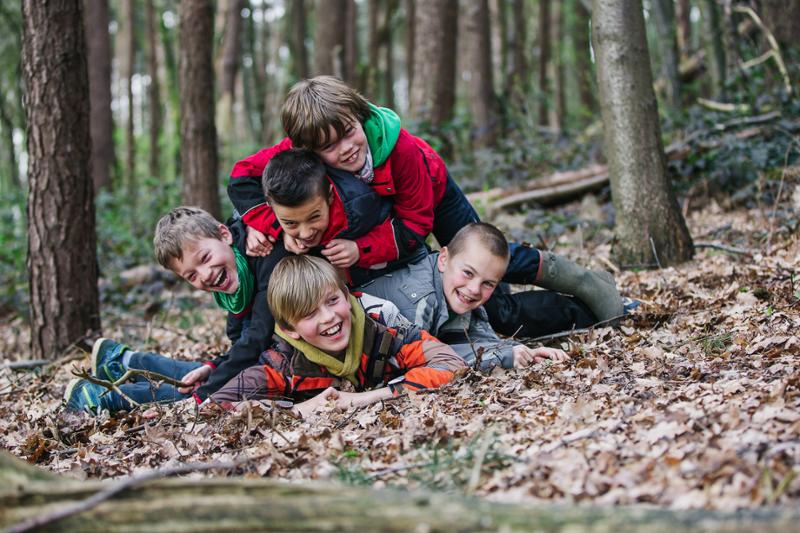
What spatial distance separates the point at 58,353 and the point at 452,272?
3467 mm

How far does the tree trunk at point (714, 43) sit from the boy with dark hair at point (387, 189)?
7.20 meters

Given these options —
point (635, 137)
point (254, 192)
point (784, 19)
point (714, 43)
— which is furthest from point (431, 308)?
point (714, 43)

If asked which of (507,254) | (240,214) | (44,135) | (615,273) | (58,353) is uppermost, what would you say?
(44,135)

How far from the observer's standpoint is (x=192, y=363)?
16.3 feet

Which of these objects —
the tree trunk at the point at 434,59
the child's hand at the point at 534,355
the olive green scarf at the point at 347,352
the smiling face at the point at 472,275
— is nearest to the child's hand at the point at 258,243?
the olive green scarf at the point at 347,352

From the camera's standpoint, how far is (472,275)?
13.9ft

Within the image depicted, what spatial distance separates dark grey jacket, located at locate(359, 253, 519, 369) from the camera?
172 inches

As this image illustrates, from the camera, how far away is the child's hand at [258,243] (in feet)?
14.2

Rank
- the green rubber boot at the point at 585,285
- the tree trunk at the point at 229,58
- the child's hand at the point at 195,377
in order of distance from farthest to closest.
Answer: the tree trunk at the point at 229,58
the green rubber boot at the point at 585,285
the child's hand at the point at 195,377

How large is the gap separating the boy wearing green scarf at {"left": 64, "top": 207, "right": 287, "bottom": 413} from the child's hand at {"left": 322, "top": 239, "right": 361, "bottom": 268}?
346mm

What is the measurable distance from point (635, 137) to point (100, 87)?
10.6 meters

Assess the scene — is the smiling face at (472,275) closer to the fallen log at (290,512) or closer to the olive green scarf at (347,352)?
the olive green scarf at (347,352)

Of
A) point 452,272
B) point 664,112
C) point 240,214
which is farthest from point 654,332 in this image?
point 664,112

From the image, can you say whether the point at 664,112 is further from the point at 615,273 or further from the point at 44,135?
the point at 44,135
